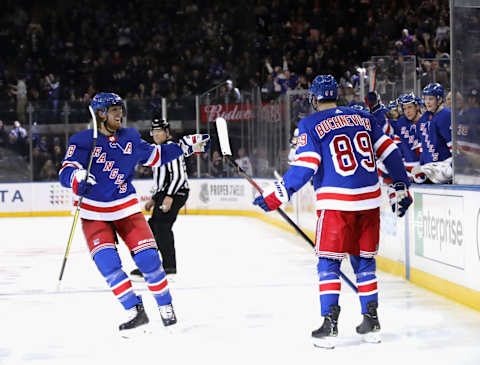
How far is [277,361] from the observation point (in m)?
3.57

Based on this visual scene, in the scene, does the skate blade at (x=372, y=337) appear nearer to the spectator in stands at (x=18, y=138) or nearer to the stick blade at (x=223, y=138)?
the stick blade at (x=223, y=138)

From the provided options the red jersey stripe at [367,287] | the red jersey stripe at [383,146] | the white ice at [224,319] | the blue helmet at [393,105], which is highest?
the blue helmet at [393,105]

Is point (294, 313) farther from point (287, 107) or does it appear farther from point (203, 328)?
point (287, 107)

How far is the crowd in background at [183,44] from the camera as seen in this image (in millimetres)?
15469

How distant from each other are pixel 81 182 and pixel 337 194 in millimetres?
1381

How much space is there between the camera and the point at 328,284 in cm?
381

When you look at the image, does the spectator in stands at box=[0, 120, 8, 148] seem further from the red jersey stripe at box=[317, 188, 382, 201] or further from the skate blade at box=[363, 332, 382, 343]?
the skate blade at box=[363, 332, 382, 343]

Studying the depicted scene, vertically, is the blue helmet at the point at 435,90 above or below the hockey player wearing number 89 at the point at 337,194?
above

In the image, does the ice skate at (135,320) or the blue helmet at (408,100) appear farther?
the blue helmet at (408,100)

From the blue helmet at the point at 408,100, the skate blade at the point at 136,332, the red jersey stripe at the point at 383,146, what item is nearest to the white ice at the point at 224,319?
the skate blade at the point at 136,332

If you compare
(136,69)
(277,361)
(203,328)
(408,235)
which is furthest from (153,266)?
(136,69)

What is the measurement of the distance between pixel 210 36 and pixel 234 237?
32.9 feet

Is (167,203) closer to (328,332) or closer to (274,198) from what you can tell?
(274,198)

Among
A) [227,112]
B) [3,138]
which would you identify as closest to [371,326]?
[227,112]
